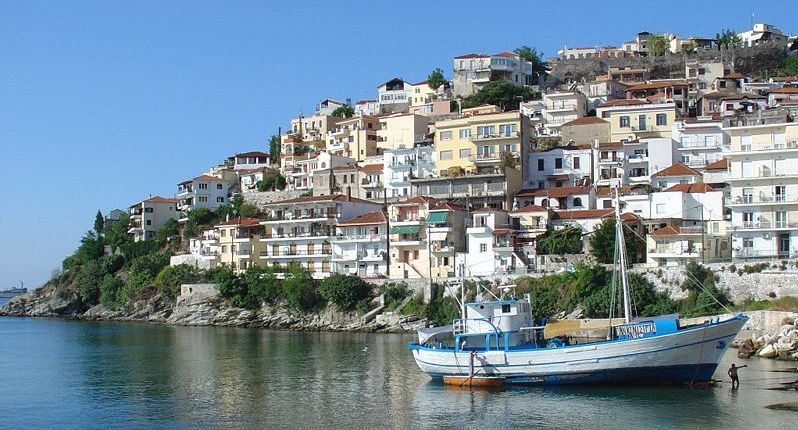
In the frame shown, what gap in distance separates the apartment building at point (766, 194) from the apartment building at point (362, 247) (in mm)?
25353

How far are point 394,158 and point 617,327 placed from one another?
4840 centimetres

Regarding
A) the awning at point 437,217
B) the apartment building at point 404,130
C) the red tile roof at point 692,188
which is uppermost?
the apartment building at point 404,130

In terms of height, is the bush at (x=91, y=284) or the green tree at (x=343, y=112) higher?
the green tree at (x=343, y=112)

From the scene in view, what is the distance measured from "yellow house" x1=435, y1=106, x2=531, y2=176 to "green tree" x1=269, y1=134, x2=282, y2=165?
3558 centimetres

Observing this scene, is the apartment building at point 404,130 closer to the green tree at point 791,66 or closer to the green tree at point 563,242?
the green tree at point 563,242

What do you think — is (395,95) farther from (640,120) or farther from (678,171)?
(678,171)

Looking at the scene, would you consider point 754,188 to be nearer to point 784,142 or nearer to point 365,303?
point 784,142

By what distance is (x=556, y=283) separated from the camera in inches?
2244

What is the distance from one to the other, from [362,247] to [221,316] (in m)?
12.2

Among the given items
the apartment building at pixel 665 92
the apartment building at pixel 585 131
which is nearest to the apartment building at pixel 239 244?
the apartment building at pixel 585 131

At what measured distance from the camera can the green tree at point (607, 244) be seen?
189 feet

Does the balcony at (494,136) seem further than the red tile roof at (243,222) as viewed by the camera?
No

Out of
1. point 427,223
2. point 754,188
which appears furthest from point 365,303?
point 754,188

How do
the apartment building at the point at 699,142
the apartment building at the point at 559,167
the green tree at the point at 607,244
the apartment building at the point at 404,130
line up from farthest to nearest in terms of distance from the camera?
the apartment building at the point at 404,130, the apartment building at the point at 559,167, the apartment building at the point at 699,142, the green tree at the point at 607,244
